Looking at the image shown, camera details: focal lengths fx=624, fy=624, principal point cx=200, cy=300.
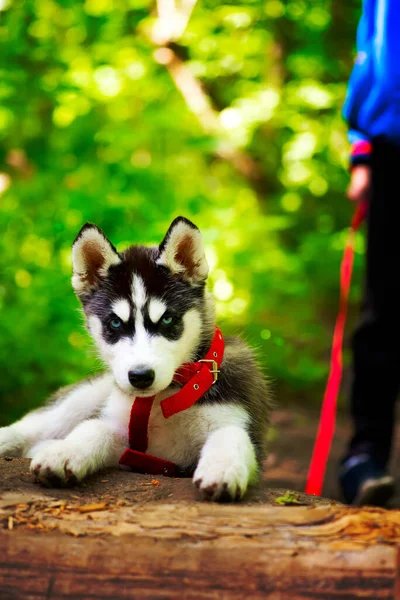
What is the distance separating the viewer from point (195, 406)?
2.79m

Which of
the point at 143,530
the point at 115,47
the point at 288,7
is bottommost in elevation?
the point at 143,530

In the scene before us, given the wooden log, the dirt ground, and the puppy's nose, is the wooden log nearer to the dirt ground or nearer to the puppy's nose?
the puppy's nose

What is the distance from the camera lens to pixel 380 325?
4.25m

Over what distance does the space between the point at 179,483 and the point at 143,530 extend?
1.53 ft

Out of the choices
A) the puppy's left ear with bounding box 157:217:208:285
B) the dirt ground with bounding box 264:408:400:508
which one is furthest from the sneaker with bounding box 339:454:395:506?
the puppy's left ear with bounding box 157:217:208:285

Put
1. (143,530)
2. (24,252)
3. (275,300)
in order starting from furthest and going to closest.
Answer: (275,300) < (24,252) < (143,530)

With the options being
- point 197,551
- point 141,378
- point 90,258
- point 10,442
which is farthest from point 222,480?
point 10,442

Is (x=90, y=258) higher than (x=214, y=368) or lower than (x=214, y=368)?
higher

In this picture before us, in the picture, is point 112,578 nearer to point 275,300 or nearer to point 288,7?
point 275,300

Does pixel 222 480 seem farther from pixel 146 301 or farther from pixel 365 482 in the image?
pixel 365 482

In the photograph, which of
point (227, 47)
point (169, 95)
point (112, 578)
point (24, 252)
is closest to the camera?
point (112, 578)

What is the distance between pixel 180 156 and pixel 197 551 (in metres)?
7.86

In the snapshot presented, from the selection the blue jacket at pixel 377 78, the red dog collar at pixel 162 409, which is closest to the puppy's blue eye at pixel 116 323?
the red dog collar at pixel 162 409

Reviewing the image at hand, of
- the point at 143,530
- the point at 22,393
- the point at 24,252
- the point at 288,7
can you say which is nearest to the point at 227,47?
the point at 288,7
